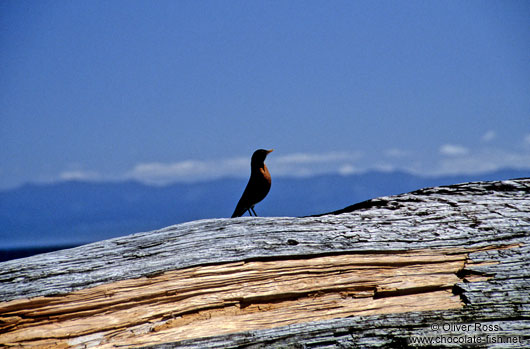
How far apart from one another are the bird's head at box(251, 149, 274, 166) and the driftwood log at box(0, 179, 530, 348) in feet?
8.94

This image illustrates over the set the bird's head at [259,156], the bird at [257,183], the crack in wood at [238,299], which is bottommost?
the crack in wood at [238,299]

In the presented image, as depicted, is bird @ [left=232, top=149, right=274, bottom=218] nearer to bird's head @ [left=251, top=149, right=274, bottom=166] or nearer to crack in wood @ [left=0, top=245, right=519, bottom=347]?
bird's head @ [left=251, top=149, right=274, bottom=166]

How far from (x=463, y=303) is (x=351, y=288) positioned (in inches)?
28.9

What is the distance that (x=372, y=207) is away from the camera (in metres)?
4.13

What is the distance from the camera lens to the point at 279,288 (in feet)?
10.5

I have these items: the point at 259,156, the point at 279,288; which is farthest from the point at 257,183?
the point at 279,288

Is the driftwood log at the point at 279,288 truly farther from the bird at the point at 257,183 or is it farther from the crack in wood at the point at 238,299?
the bird at the point at 257,183

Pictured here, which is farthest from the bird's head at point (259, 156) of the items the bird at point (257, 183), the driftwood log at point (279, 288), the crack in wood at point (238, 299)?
the crack in wood at point (238, 299)

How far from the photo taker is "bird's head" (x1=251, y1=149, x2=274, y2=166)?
21.1 ft

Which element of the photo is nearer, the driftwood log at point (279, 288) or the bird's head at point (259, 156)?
the driftwood log at point (279, 288)

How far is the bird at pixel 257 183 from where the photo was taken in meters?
6.34

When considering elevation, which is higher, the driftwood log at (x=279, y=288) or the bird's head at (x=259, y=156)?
the bird's head at (x=259, y=156)

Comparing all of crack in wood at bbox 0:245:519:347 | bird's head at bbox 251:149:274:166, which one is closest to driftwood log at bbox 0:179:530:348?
crack in wood at bbox 0:245:519:347

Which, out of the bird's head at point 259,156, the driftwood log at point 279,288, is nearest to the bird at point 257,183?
the bird's head at point 259,156
